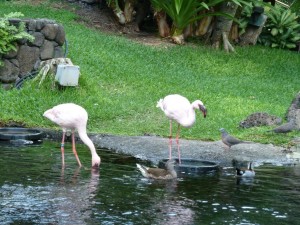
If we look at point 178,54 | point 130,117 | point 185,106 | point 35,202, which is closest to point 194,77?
point 178,54

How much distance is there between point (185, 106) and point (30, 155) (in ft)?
7.70

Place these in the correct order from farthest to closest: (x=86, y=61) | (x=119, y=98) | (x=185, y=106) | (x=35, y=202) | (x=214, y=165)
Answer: (x=86, y=61)
(x=119, y=98)
(x=185, y=106)
(x=214, y=165)
(x=35, y=202)

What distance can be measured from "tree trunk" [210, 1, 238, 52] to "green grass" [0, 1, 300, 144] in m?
0.41

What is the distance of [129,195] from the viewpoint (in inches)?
365

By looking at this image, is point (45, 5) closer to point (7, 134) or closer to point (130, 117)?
point (130, 117)

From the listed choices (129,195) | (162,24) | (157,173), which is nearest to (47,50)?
(162,24)

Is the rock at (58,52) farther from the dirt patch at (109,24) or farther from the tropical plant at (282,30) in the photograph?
the tropical plant at (282,30)

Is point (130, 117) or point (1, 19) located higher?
point (1, 19)

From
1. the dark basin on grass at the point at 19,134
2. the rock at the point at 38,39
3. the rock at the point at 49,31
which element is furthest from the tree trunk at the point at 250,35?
the dark basin on grass at the point at 19,134

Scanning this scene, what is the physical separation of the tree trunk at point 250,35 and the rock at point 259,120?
366 inches

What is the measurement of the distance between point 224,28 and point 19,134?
1074 cm

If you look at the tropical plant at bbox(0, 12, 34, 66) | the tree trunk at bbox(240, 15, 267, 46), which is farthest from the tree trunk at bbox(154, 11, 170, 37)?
the tropical plant at bbox(0, 12, 34, 66)

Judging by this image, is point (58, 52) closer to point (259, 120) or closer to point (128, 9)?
point (259, 120)

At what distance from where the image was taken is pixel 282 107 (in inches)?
648
